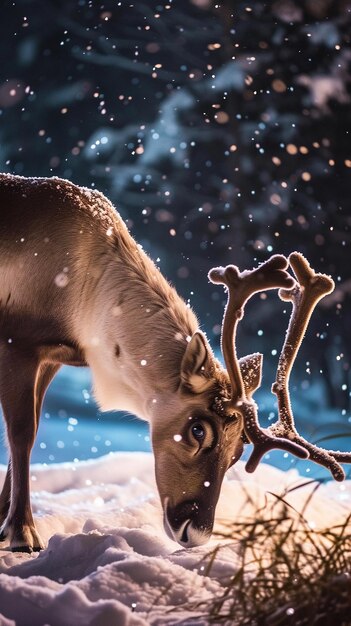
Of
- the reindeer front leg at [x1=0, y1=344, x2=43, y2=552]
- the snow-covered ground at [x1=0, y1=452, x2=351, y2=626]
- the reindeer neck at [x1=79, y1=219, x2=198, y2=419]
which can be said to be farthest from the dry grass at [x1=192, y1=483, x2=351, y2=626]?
the reindeer front leg at [x1=0, y1=344, x2=43, y2=552]

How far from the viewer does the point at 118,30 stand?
151 inches

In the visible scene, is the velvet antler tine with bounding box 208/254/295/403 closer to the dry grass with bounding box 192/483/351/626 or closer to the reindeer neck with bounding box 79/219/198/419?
the reindeer neck with bounding box 79/219/198/419

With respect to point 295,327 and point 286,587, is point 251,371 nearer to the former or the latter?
point 295,327

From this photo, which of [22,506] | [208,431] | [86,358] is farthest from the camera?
[86,358]

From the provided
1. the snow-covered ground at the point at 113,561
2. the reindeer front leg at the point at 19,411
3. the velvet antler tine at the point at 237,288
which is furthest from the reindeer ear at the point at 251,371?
the reindeer front leg at the point at 19,411

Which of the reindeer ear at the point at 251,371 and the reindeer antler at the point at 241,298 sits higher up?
the reindeer antler at the point at 241,298

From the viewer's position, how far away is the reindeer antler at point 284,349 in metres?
2.10

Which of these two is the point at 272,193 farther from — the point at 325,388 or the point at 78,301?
the point at 78,301

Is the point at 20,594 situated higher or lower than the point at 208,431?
higher

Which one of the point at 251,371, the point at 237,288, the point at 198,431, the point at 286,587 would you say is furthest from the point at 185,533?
the point at 286,587

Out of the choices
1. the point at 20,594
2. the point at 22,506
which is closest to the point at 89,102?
the point at 22,506

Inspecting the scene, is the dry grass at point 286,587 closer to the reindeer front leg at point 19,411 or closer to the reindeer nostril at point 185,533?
the reindeer nostril at point 185,533

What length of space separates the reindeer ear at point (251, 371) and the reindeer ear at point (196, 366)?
188 mm

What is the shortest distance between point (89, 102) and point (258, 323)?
1.34m
